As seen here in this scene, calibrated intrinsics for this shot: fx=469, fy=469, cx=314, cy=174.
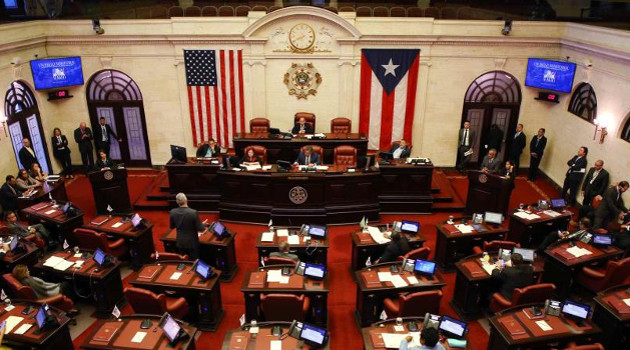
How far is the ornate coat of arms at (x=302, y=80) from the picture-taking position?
14.2 metres

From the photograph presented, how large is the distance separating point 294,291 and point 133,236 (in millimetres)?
3852

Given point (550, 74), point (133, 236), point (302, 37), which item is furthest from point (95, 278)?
point (550, 74)

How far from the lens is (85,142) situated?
14.0 metres

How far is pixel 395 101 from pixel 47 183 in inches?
386

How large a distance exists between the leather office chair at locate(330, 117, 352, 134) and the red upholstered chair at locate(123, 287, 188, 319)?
822 centimetres

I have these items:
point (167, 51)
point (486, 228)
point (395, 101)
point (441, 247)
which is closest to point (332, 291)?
point (441, 247)

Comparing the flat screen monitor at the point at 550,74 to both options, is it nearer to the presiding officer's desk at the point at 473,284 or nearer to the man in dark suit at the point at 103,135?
the presiding officer's desk at the point at 473,284

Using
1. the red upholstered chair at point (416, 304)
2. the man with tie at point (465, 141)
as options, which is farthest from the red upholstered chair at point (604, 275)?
the man with tie at point (465, 141)

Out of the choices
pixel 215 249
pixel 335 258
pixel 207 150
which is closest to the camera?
pixel 215 249

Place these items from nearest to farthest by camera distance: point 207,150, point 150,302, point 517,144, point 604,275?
point 150,302, point 604,275, point 207,150, point 517,144

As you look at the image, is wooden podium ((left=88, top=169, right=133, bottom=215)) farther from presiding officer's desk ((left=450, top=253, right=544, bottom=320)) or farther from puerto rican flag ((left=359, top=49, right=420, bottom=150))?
presiding officer's desk ((left=450, top=253, right=544, bottom=320))

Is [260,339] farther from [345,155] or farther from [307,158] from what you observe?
[345,155]

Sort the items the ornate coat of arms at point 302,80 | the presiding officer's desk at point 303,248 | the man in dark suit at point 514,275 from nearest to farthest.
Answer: the man in dark suit at point 514,275
the presiding officer's desk at point 303,248
the ornate coat of arms at point 302,80

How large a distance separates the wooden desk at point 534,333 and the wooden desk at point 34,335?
6.04 m
